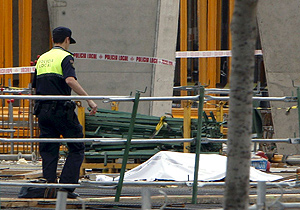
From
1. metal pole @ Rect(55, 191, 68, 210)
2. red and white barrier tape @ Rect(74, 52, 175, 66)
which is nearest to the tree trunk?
metal pole @ Rect(55, 191, 68, 210)

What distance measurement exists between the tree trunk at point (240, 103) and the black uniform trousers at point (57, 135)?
297 cm

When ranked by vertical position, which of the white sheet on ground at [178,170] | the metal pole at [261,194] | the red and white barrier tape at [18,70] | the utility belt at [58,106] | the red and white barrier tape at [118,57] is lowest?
the white sheet on ground at [178,170]

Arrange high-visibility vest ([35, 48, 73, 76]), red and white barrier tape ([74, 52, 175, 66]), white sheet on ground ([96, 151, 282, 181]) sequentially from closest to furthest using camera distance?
1. high-visibility vest ([35, 48, 73, 76])
2. white sheet on ground ([96, 151, 282, 181])
3. red and white barrier tape ([74, 52, 175, 66])

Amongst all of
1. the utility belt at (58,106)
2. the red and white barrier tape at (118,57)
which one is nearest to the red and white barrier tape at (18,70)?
the red and white barrier tape at (118,57)

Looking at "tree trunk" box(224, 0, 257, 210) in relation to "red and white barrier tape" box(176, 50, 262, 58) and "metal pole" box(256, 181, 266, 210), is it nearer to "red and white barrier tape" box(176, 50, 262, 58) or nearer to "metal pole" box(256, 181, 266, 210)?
"metal pole" box(256, 181, 266, 210)

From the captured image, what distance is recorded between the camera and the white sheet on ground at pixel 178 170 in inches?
306

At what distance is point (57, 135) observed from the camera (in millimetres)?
6629

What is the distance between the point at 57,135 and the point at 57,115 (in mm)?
304

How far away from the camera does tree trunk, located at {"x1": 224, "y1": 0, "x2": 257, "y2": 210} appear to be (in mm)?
3611

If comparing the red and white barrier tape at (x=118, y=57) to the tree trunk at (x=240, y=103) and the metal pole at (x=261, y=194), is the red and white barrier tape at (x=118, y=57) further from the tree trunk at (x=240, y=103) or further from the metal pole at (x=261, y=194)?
the tree trunk at (x=240, y=103)

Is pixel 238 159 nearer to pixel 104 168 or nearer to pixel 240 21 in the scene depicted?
pixel 240 21

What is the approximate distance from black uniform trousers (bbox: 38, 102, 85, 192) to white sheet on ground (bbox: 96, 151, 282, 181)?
1.22 m

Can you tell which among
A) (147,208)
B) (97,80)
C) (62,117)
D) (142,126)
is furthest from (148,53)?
(147,208)

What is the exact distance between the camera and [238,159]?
3.71m
